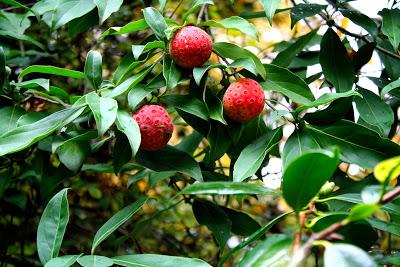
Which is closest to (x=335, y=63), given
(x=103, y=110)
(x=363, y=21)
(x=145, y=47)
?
(x=363, y=21)

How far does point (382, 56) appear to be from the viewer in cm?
132

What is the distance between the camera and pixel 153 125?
94 cm

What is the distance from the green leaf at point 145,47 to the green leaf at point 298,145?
286 mm

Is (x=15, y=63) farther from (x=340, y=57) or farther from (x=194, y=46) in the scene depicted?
(x=340, y=57)

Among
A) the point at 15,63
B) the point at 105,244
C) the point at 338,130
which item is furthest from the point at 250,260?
the point at 105,244

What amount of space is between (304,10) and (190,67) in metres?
0.40

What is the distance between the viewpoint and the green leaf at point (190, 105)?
944 mm

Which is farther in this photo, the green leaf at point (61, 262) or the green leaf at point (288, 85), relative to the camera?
the green leaf at point (288, 85)

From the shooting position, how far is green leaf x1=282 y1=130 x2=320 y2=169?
0.91 meters

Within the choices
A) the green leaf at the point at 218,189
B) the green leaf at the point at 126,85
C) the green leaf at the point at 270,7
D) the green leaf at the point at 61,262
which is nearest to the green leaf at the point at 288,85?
the green leaf at the point at 270,7

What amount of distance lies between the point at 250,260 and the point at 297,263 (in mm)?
253

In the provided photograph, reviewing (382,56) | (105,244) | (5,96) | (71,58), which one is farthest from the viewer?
(71,58)

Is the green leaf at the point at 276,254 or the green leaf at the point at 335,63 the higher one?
the green leaf at the point at 276,254

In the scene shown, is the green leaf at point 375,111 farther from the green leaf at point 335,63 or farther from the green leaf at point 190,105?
the green leaf at point 190,105
